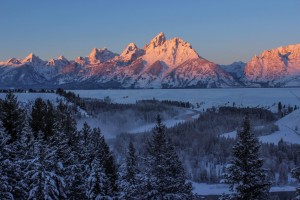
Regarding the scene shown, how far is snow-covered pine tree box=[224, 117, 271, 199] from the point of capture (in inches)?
882

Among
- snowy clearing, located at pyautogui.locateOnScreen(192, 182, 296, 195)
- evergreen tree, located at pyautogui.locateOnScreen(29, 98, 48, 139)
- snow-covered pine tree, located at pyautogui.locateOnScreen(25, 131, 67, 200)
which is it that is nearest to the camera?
snow-covered pine tree, located at pyautogui.locateOnScreen(25, 131, 67, 200)

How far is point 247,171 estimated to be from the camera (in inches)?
893

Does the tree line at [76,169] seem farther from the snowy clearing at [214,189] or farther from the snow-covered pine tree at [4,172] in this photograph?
the snowy clearing at [214,189]

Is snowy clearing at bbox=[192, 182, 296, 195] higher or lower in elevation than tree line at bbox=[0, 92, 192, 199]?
lower

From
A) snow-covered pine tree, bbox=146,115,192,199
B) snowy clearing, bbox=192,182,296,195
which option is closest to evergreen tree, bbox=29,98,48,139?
snow-covered pine tree, bbox=146,115,192,199

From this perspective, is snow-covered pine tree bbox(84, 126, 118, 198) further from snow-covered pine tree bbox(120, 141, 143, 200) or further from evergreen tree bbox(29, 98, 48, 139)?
evergreen tree bbox(29, 98, 48, 139)

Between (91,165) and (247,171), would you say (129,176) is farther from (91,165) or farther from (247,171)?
(247,171)

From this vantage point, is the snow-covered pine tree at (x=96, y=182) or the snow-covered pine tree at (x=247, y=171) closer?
the snow-covered pine tree at (x=247, y=171)

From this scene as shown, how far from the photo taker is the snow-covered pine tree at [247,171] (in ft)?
73.5

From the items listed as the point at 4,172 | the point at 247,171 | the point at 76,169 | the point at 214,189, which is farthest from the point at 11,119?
the point at 214,189

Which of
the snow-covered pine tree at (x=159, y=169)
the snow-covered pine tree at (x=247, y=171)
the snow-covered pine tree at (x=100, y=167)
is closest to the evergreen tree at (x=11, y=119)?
the snow-covered pine tree at (x=100, y=167)

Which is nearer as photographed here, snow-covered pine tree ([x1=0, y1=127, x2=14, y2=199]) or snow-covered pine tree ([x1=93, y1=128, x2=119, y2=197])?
snow-covered pine tree ([x1=0, y1=127, x2=14, y2=199])

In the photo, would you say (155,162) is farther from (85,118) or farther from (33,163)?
(85,118)

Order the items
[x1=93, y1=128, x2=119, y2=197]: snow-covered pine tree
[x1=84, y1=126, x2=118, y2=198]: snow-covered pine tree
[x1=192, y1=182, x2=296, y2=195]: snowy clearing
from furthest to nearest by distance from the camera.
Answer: [x1=192, y1=182, x2=296, y2=195]: snowy clearing → [x1=93, y1=128, x2=119, y2=197]: snow-covered pine tree → [x1=84, y1=126, x2=118, y2=198]: snow-covered pine tree
